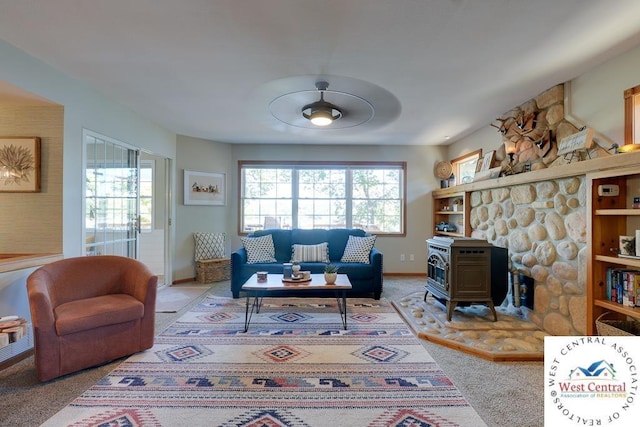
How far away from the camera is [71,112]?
295 cm

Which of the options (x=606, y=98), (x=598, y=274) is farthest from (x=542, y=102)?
(x=598, y=274)

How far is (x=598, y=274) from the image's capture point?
8.00 feet

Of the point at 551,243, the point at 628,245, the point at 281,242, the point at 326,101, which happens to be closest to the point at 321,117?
the point at 326,101

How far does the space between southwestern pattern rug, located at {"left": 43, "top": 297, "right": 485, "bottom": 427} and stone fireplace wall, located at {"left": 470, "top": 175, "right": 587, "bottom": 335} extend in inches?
53.2

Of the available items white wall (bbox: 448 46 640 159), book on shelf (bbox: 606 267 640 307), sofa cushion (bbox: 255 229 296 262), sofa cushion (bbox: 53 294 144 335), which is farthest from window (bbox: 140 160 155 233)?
book on shelf (bbox: 606 267 640 307)

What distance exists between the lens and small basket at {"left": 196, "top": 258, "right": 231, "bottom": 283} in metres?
4.96

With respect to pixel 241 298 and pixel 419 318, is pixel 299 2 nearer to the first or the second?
pixel 419 318

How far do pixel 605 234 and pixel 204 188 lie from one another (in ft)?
17.0

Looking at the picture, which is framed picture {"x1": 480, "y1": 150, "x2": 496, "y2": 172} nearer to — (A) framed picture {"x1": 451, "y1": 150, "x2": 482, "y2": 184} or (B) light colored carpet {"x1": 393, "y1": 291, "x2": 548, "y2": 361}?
(A) framed picture {"x1": 451, "y1": 150, "x2": 482, "y2": 184}

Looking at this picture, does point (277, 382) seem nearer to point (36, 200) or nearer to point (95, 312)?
point (95, 312)

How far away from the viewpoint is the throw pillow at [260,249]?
4.46m

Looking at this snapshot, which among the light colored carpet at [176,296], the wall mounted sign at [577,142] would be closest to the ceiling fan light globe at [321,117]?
the wall mounted sign at [577,142]

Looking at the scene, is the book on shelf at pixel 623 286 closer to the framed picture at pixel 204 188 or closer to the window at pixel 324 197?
the window at pixel 324 197

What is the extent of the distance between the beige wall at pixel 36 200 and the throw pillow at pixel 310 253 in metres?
2.75
